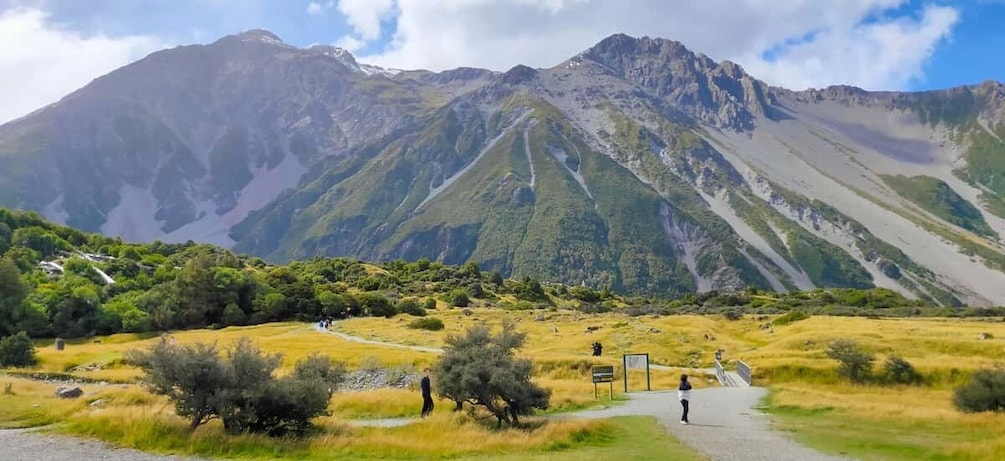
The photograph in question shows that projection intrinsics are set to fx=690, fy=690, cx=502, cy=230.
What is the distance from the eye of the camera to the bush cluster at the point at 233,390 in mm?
20062

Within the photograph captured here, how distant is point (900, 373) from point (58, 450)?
4017 centimetres

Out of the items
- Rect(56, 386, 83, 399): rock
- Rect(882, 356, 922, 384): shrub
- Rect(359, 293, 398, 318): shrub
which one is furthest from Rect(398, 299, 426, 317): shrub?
Rect(56, 386, 83, 399): rock

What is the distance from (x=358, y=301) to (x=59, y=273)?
4294 centimetres

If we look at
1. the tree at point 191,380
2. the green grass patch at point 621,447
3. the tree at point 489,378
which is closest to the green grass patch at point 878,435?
the green grass patch at point 621,447

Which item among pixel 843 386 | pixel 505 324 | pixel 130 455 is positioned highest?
pixel 505 324

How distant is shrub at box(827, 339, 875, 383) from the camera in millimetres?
39344

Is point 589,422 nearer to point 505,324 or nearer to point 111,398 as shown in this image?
point 505,324

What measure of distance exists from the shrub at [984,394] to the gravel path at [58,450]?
96.4 ft

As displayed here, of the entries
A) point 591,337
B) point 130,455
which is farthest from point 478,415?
point 591,337

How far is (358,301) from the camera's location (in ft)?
303

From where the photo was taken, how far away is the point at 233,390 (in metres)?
20.2

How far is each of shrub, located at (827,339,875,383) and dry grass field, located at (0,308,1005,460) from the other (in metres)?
0.78

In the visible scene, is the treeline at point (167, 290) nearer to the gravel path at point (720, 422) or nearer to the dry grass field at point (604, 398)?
the dry grass field at point (604, 398)

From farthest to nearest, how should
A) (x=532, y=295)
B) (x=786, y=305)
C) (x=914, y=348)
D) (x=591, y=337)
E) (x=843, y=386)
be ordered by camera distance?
1. (x=532, y=295)
2. (x=786, y=305)
3. (x=591, y=337)
4. (x=914, y=348)
5. (x=843, y=386)
